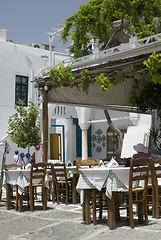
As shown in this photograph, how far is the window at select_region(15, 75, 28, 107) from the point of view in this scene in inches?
755

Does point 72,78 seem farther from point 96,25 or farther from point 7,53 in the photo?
point 7,53

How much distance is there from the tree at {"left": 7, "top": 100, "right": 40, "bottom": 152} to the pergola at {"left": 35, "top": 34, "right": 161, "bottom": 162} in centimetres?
698

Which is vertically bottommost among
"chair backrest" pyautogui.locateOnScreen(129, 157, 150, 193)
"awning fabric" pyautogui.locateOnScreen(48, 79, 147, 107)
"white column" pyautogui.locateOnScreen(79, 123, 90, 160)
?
"chair backrest" pyautogui.locateOnScreen(129, 157, 150, 193)

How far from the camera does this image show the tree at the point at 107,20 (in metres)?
10.3

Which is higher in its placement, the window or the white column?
the window

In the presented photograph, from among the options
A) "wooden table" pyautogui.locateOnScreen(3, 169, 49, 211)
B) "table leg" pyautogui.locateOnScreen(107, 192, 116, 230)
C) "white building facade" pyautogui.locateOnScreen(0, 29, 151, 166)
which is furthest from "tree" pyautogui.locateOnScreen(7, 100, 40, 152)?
"table leg" pyautogui.locateOnScreen(107, 192, 116, 230)

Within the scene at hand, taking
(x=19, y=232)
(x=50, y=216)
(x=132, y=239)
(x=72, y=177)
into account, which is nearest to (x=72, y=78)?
(x=72, y=177)

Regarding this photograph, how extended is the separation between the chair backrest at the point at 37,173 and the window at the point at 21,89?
1212cm

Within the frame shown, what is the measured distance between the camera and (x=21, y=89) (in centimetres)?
1938

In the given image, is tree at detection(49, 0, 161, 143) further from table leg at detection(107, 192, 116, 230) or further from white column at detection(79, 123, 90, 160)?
white column at detection(79, 123, 90, 160)

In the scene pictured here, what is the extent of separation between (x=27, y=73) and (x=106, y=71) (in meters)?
12.0

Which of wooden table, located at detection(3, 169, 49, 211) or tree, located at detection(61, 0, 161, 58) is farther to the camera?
tree, located at detection(61, 0, 161, 58)

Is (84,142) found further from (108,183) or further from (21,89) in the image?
(108,183)

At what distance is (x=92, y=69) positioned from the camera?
323 inches
